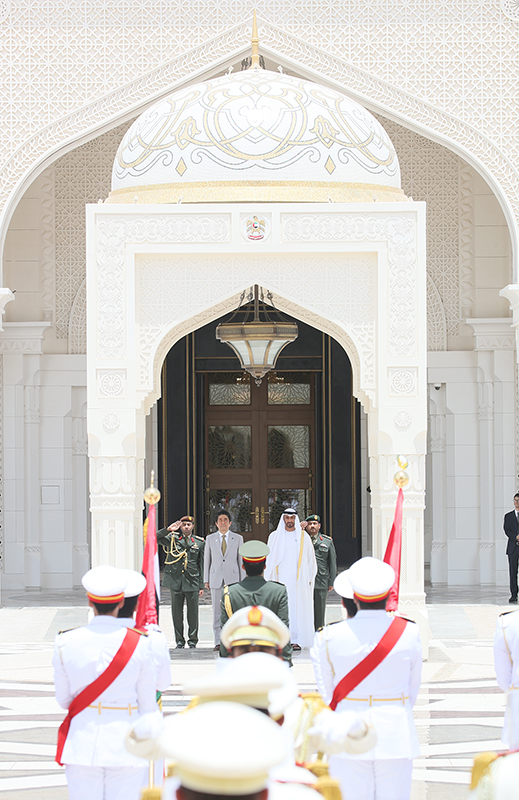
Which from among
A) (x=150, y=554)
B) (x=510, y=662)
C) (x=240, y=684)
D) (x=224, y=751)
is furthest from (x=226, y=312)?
(x=224, y=751)

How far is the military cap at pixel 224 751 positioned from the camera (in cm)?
111

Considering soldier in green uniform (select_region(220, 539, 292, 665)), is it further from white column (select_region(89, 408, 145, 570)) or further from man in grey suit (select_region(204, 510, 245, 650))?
man in grey suit (select_region(204, 510, 245, 650))

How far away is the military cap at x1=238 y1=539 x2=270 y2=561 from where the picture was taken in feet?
15.1

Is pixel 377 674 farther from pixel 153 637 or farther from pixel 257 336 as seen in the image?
pixel 257 336

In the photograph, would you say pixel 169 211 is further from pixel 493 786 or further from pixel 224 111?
pixel 493 786

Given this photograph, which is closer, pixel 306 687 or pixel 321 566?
pixel 306 687

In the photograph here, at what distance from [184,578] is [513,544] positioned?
3255mm

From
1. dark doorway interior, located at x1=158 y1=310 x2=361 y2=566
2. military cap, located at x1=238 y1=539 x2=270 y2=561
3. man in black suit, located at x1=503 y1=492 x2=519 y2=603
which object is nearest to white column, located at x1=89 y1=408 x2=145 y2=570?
military cap, located at x1=238 y1=539 x2=270 y2=561

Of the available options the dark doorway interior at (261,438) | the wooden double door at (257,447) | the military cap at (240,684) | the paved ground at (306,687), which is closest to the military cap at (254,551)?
the paved ground at (306,687)

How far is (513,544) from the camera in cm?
876

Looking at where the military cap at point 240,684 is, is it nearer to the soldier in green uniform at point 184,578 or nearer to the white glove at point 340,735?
the white glove at point 340,735

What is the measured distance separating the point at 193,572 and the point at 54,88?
3539 millimetres

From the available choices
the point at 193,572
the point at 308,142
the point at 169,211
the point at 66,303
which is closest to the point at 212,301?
the point at 169,211

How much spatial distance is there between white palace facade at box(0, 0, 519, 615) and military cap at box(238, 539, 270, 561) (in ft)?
5.56
